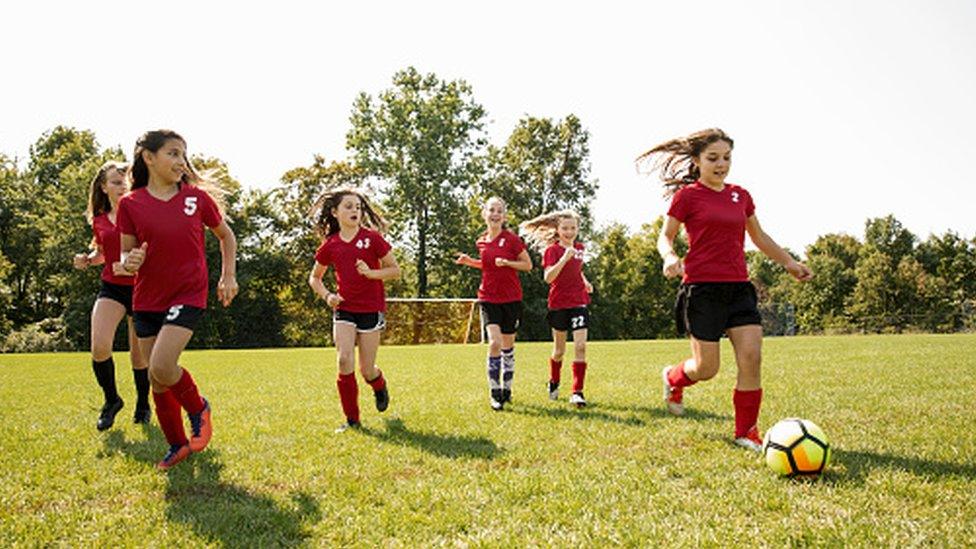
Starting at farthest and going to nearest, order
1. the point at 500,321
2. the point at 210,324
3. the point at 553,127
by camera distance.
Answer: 1. the point at 553,127
2. the point at 210,324
3. the point at 500,321

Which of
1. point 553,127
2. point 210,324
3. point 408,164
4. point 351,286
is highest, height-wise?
point 553,127

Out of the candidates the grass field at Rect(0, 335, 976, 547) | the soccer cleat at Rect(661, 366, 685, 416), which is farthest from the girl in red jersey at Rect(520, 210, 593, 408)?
the soccer cleat at Rect(661, 366, 685, 416)

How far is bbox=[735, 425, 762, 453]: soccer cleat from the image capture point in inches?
180

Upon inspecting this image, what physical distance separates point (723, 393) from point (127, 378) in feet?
31.4

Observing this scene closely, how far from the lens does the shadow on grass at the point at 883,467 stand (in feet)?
12.3

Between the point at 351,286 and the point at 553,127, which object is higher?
the point at 553,127

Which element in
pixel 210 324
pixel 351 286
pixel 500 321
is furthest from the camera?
pixel 210 324

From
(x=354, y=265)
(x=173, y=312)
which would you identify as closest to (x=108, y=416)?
(x=173, y=312)

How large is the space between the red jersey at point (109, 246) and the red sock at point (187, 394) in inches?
79.6

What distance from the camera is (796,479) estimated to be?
3736mm

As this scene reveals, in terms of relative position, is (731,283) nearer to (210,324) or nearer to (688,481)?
(688,481)

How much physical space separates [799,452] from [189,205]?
14.1ft

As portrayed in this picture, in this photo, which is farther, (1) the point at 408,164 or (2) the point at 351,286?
(1) the point at 408,164

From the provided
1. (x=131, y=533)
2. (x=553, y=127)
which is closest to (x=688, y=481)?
(x=131, y=533)
